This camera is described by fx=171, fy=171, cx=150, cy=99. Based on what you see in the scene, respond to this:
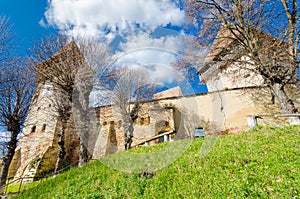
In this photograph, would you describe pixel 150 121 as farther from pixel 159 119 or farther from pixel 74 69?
pixel 74 69

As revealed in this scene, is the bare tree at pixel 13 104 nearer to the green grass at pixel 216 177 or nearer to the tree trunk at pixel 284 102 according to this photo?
the green grass at pixel 216 177

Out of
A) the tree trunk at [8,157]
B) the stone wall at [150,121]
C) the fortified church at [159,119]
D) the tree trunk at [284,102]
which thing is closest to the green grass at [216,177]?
the tree trunk at [284,102]

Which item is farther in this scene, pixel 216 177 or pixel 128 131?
pixel 128 131

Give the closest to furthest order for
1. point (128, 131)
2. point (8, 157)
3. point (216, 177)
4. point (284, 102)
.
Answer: point (216, 177)
point (284, 102)
point (8, 157)
point (128, 131)

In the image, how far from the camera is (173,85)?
158 inches

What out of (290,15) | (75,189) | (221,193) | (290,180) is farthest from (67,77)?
(290,15)

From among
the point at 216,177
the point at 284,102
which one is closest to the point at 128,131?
the point at 284,102

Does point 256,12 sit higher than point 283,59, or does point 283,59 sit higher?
point 256,12

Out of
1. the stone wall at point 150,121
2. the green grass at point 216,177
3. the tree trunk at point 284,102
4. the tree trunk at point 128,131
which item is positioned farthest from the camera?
the tree trunk at point 128,131

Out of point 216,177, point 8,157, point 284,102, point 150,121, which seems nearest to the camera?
point 216,177

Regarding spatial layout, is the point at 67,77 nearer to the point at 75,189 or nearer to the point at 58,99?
the point at 58,99

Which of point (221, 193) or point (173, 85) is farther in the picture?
point (173, 85)

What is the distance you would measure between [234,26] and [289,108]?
16.4ft

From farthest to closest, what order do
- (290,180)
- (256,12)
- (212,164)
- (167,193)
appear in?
(256,12)
(212,164)
(167,193)
(290,180)
